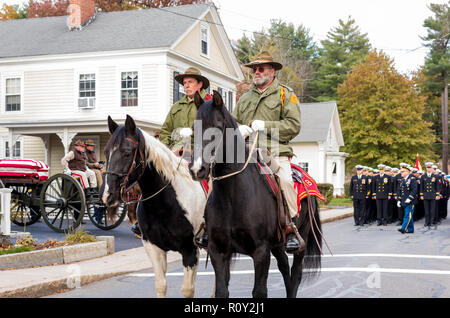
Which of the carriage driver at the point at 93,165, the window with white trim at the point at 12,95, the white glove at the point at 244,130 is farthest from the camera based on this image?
the window with white trim at the point at 12,95

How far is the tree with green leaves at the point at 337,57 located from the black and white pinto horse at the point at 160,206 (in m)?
56.8

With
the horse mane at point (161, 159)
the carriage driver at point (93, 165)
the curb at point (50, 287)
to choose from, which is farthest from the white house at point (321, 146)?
the horse mane at point (161, 159)

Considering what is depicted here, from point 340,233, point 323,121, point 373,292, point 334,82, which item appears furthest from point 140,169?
point 334,82

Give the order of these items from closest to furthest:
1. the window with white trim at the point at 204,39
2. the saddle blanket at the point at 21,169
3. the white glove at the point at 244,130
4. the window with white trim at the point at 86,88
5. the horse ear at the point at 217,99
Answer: the horse ear at the point at 217,99 < the white glove at the point at 244,130 < the saddle blanket at the point at 21,169 < the window with white trim at the point at 86,88 < the window with white trim at the point at 204,39

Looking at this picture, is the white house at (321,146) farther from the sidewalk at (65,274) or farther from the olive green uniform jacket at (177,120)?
the olive green uniform jacket at (177,120)

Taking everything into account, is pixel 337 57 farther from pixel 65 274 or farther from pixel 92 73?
pixel 65 274

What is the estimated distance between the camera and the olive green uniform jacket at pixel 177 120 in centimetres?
720

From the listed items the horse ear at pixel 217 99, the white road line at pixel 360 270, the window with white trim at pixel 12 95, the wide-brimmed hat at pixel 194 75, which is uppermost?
the window with white trim at pixel 12 95

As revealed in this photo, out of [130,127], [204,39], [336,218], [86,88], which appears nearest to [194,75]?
[130,127]

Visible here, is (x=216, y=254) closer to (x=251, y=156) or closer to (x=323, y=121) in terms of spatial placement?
(x=251, y=156)

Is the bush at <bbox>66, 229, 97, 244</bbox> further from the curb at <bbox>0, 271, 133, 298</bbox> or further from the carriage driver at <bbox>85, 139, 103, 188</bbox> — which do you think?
the carriage driver at <bbox>85, 139, 103, 188</bbox>

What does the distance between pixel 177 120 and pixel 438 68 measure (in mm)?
58811

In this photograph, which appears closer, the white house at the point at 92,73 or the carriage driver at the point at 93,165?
the carriage driver at the point at 93,165

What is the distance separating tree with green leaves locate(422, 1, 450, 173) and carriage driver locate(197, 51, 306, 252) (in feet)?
190
